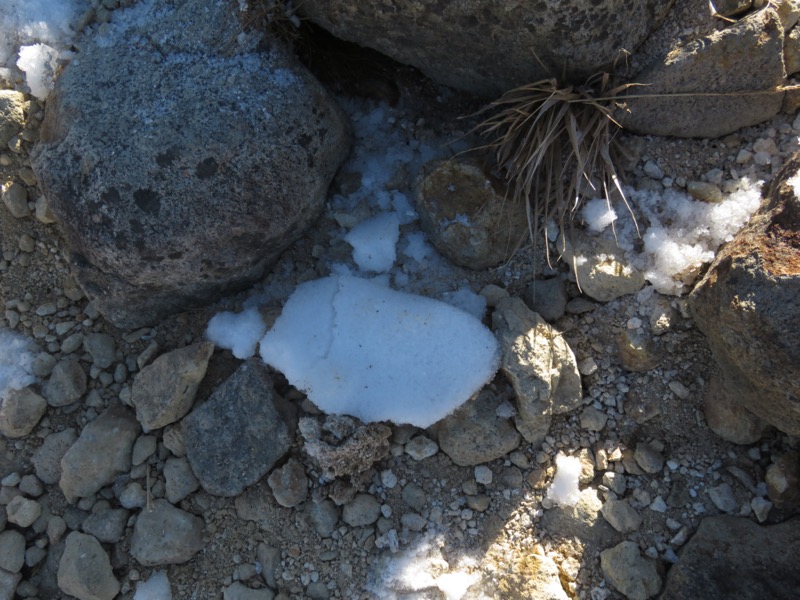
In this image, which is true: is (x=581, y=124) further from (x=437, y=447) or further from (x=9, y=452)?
(x=9, y=452)

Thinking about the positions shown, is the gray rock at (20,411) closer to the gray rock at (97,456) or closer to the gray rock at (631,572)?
the gray rock at (97,456)

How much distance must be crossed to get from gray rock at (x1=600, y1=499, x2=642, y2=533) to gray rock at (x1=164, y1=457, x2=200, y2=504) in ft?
4.63

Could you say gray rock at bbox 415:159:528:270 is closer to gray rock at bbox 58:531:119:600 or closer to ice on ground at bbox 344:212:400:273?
ice on ground at bbox 344:212:400:273

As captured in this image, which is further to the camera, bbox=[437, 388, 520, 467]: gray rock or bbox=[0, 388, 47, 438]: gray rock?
bbox=[0, 388, 47, 438]: gray rock

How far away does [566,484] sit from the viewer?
217cm

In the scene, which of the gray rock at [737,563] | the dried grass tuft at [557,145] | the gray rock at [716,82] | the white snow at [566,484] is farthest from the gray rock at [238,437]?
the gray rock at [716,82]

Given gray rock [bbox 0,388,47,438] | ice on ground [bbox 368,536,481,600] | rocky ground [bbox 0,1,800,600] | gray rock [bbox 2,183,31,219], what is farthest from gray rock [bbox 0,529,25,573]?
ice on ground [bbox 368,536,481,600]

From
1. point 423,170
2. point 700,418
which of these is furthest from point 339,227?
point 700,418

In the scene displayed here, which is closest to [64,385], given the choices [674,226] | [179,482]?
[179,482]

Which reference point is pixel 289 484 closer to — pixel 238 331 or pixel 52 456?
pixel 238 331

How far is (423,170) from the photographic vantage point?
2.36 metres

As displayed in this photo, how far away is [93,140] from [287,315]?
85cm

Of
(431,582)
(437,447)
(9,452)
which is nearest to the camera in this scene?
(431,582)

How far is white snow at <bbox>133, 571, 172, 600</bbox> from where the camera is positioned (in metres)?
2.22
